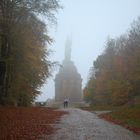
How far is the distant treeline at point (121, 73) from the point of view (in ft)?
147

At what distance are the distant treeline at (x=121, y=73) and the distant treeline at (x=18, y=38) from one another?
52.3ft

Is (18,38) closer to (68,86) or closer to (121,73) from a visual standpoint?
(121,73)

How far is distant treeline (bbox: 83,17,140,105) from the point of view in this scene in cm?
4473

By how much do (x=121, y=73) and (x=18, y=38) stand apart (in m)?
24.1

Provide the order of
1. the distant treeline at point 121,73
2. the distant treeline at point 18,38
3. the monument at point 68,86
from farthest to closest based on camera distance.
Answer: the monument at point 68,86, the distant treeline at point 121,73, the distant treeline at point 18,38

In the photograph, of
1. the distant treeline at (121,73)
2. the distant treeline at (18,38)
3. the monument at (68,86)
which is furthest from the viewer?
the monument at (68,86)

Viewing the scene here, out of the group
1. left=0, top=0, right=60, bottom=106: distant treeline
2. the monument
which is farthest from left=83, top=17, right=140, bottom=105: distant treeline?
the monument

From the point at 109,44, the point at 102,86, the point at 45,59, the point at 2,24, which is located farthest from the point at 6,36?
the point at 109,44

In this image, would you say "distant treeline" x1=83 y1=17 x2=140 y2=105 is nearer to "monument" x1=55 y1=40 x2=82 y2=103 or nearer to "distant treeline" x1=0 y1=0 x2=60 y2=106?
"distant treeline" x1=0 y1=0 x2=60 y2=106

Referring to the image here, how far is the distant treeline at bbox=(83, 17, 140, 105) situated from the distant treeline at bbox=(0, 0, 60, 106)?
15944mm

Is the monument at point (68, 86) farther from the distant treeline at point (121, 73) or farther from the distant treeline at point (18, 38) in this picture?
the distant treeline at point (18, 38)

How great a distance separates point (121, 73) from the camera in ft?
163

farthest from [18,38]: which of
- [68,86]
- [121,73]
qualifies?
[68,86]

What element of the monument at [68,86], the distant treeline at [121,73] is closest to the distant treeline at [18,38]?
the distant treeline at [121,73]
